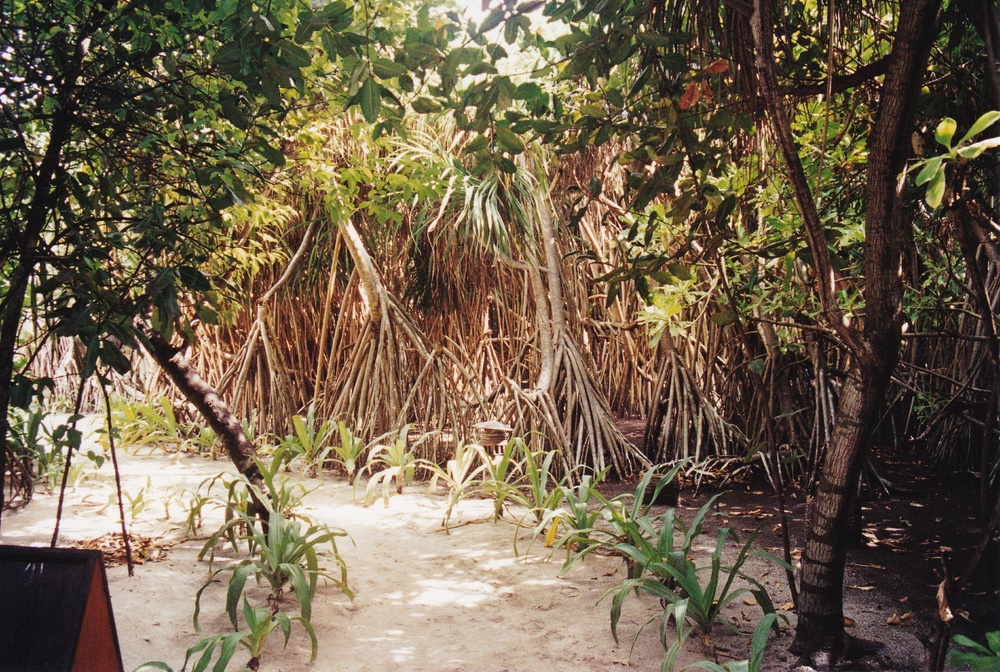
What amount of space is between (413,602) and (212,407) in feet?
3.46

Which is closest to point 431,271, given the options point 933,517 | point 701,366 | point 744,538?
point 701,366

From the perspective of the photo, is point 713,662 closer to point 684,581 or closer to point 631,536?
point 684,581

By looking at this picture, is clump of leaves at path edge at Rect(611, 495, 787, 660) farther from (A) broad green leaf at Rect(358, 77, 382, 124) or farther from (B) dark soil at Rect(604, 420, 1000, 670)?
(A) broad green leaf at Rect(358, 77, 382, 124)

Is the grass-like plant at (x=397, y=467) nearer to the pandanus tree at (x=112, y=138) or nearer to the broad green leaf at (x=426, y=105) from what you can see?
the pandanus tree at (x=112, y=138)

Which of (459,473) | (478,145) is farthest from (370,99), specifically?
(459,473)

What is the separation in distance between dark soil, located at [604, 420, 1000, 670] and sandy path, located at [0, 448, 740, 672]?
15.1 inches

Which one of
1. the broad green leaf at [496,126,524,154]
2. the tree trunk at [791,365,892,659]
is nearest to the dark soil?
the tree trunk at [791,365,892,659]

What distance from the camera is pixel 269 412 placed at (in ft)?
18.6

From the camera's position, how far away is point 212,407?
279 centimetres

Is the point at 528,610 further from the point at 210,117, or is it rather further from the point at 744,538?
the point at 210,117

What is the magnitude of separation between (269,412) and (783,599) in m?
4.24

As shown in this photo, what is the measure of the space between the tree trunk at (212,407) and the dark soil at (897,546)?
1.94 m

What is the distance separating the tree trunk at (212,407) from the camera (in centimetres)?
262

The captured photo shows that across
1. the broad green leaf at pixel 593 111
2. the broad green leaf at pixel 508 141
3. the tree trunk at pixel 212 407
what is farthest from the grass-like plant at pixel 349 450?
the broad green leaf at pixel 508 141
